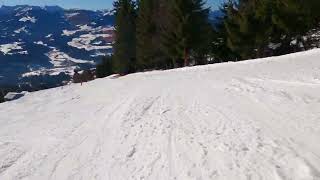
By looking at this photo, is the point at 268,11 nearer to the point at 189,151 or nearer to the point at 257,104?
the point at 257,104

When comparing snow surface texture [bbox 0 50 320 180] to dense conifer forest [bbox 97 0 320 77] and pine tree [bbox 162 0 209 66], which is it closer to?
dense conifer forest [bbox 97 0 320 77]

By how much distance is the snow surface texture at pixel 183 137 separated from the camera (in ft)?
30.1

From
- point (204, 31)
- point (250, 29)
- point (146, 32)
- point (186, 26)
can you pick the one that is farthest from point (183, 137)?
point (146, 32)

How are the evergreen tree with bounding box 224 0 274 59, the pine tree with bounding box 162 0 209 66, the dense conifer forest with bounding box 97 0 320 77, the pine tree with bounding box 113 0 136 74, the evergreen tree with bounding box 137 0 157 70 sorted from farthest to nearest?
1. the pine tree with bounding box 113 0 136 74
2. the evergreen tree with bounding box 137 0 157 70
3. the pine tree with bounding box 162 0 209 66
4. the evergreen tree with bounding box 224 0 274 59
5. the dense conifer forest with bounding box 97 0 320 77

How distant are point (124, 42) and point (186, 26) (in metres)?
19.7

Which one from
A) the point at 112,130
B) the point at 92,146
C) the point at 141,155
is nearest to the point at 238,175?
the point at 141,155

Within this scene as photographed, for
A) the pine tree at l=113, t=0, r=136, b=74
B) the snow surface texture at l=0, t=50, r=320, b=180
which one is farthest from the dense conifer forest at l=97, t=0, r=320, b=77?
the snow surface texture at l=0, t=50, r=320, b=180

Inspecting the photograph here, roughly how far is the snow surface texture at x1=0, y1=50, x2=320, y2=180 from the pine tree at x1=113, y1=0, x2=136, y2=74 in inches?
1710

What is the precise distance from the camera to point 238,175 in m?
8.50

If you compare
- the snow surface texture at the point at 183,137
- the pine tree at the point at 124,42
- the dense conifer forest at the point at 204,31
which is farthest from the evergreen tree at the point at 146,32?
the snow surface texture at the point at 183,137

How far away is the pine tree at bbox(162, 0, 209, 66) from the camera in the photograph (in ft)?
150

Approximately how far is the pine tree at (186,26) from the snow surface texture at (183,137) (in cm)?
2602

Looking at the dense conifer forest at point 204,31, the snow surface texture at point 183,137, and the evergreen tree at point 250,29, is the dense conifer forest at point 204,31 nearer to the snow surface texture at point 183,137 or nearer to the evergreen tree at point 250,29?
the evergreen tree at point 250,29

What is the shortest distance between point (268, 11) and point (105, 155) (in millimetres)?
30393
